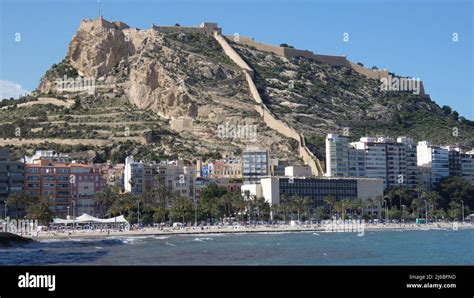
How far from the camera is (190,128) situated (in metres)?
132

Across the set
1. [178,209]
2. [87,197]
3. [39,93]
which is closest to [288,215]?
[178,209]

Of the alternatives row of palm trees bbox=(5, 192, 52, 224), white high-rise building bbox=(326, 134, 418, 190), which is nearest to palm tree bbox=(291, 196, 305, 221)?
white high-rise building bbox=(326, 134, 418, 190)

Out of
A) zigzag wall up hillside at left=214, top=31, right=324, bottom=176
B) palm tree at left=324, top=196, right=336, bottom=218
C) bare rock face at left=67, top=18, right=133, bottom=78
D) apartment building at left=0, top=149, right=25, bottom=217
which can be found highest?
bare rock face at left=67, top=18, right=133, bottom=78

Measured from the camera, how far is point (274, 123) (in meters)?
130

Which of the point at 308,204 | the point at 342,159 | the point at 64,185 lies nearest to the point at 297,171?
the point at 308,204

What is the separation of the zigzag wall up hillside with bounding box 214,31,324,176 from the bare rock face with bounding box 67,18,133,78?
19.9 metres

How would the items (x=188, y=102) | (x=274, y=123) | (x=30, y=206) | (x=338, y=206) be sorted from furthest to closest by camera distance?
(x=188, y=102), (x=274, y=123), (x=338, y=206), (x=30, y=206)

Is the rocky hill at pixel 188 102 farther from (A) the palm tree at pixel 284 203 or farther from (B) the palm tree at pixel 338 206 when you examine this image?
(B) the palm tree at pixel 338 206

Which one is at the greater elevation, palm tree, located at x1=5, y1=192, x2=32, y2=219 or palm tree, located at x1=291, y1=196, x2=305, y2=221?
palm tree, located at x1=5, y1=192, x2=32, y2=219

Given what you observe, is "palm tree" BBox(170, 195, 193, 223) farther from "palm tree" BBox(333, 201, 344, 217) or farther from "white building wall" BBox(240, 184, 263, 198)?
"palm tree" BBox(333, 201, 344, 217)

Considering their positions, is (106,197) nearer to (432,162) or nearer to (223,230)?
(223,230)

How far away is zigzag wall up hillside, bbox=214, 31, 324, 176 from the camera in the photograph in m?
Answer: 123

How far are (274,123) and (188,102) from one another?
49.3 feet
